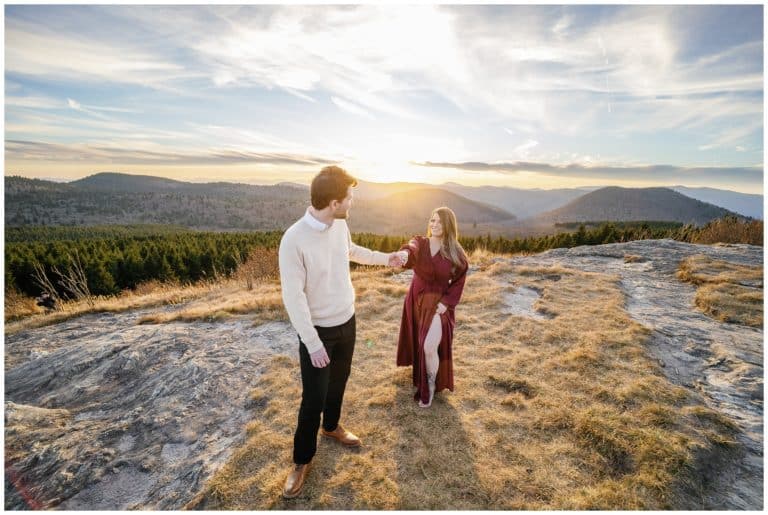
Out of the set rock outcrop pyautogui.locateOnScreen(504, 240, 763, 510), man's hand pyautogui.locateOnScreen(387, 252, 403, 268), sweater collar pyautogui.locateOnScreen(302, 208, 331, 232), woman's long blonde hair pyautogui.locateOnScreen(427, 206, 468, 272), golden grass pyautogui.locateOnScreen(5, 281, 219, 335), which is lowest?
golden grass pyautogui.locateOnScreen(5, 281, 219, 335)

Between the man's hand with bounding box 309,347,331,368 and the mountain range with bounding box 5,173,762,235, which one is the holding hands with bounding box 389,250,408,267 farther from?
the mountain range with bounding box 5,173,762,235

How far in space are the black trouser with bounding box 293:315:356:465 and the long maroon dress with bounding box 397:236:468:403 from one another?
1.15 meters

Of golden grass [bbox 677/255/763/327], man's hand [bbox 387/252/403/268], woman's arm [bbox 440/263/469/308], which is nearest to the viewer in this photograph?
man's hand [bbox 387/252/403/268]

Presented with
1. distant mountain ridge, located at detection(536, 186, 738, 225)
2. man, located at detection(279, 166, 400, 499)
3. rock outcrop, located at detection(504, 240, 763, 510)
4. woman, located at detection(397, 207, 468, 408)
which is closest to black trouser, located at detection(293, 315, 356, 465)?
man, located at detection(279, 166, 400, 499)

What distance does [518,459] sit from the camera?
10.6 feet

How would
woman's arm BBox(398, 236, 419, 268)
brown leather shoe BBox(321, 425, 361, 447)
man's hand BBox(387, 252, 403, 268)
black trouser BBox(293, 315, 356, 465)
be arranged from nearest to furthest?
black trouser BBox(293, 315, 356, 465)
brown leather shoe BBox(321, 425, 361, 447)
man's hand BBox(387, 252, 403, 268)
woman's arm BBox(398, 236, 419, 268)

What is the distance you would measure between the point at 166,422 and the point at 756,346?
318 inches

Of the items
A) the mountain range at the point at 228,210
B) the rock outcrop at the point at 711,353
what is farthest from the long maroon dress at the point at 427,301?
the mountain range at the point at 228,210

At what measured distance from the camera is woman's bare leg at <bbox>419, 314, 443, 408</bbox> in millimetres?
3904

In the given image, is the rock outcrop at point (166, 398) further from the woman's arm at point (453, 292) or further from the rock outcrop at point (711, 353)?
the woman's arm at point (453, 292)

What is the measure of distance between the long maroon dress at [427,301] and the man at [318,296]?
44.5 inches

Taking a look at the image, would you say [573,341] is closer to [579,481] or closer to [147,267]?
[579,481]

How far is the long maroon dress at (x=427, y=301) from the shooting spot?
12.5 feet

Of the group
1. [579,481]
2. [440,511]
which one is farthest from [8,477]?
[579,481]
